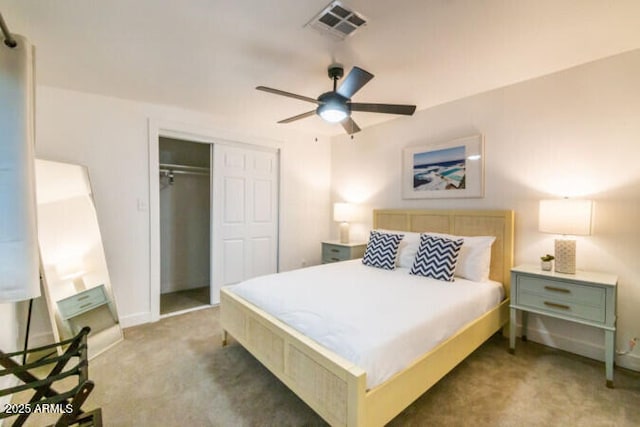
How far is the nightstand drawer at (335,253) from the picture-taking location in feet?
12.9

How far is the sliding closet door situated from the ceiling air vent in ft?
7.49

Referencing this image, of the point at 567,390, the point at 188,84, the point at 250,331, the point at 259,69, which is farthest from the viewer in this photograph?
the point at 188,84

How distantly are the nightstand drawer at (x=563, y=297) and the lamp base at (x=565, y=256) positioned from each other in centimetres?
16

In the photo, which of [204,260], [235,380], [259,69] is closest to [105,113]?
[259,69]

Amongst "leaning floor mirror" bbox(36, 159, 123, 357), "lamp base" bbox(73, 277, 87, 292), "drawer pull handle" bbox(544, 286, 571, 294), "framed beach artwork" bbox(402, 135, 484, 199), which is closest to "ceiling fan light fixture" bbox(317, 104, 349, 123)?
"framed beach artwork" bbox(402, 135, 484, 199)

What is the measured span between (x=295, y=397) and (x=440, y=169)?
8.94 feet

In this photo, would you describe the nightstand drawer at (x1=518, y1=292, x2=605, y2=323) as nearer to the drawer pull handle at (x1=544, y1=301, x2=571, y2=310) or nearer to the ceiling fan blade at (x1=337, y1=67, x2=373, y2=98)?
the drawer pull handle at (x1=544, y1=301, x2=571, y2=310)

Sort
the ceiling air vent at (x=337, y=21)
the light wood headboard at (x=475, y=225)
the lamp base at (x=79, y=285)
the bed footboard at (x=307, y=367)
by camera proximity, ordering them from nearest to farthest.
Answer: the bed footboard at (x=307, y=367) < the ceiling air vent at (x=337, y=21) < the lamp base at (x=79, y=285) < the light wood headboard at (x=475, y=225)

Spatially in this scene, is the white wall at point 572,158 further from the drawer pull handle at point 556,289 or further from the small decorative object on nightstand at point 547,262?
the drawer pull handle at point 556,289

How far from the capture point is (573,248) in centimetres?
229

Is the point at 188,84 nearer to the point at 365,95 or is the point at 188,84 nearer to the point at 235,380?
the point at 365,95

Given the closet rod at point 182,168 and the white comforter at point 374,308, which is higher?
the closet rod at point 182,168

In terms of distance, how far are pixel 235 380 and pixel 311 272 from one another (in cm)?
108

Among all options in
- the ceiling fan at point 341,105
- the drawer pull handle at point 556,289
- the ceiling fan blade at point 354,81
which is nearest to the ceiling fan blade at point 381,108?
the ceiling fan at point 341,105
